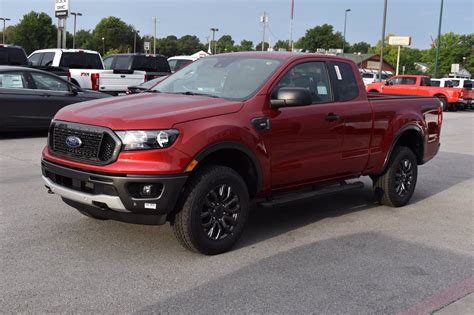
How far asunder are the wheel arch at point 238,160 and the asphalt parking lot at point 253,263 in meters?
0.62

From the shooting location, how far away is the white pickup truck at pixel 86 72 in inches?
590

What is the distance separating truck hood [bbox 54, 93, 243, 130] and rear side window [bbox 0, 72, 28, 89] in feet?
23.6

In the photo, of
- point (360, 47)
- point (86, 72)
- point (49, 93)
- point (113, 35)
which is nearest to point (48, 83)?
point (49, 93)

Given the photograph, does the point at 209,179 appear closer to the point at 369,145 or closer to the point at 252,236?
the point at 252,236

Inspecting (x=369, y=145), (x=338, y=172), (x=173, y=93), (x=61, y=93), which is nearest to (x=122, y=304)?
(x=173, y=93)

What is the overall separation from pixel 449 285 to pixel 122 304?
259 centimetres

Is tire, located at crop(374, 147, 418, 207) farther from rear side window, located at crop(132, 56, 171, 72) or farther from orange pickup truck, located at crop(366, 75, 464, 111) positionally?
orange pickup truck, located at crop(366, 75, 464, 111)

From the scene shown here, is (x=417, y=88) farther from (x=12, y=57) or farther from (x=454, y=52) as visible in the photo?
(x=454, y=52)

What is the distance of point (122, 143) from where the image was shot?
4.14m

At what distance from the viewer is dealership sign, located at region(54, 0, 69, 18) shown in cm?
2026

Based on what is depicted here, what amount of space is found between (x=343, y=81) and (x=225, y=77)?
1.45 meters

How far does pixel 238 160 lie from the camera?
191 inches

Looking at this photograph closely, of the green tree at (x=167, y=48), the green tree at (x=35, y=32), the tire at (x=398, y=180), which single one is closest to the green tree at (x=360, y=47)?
the green tree at (x=167, y=48)

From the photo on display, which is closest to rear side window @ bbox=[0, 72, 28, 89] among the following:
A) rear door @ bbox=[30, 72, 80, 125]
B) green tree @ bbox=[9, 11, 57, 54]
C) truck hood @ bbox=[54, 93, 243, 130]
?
rear door @ bbox=[30, 72, 80, 125]
